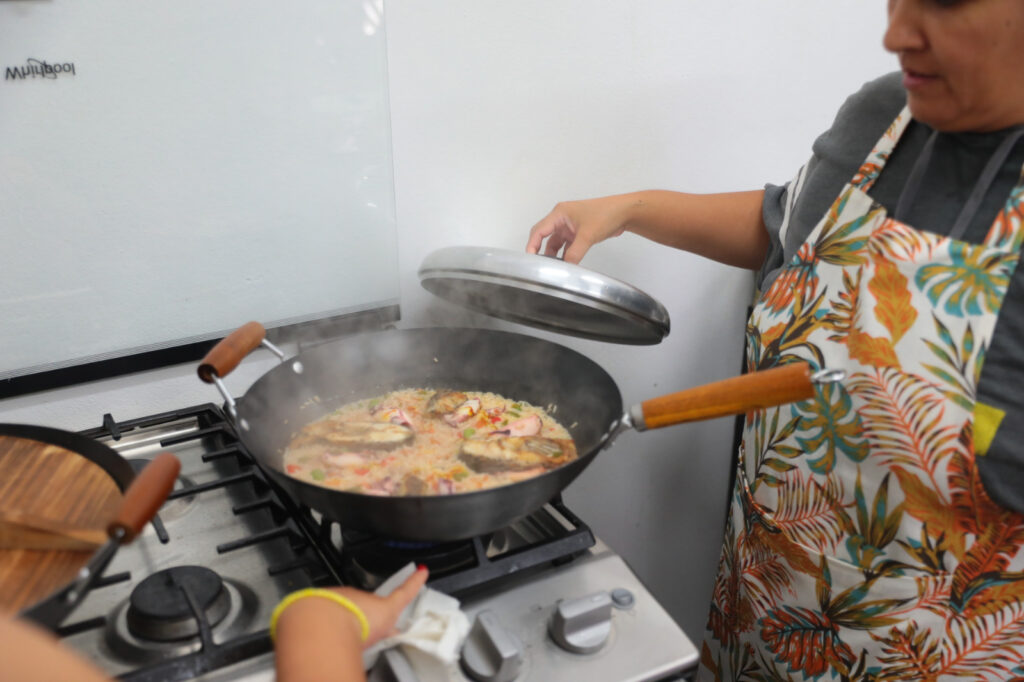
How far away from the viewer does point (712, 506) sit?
7.08 feet

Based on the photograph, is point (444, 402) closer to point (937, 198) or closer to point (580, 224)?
point (580, 224)

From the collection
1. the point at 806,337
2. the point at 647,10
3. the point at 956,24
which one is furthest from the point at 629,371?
the point at 956,24

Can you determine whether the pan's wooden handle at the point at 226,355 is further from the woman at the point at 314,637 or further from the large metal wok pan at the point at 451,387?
the woman at the point at 314,637

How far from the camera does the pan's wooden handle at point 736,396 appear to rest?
92cm

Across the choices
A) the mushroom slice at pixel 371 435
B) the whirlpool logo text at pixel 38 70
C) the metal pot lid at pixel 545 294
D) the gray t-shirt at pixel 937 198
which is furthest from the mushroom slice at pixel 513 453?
the whirlpool logo text at pixel 38 70

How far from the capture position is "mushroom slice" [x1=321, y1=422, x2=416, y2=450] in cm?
126

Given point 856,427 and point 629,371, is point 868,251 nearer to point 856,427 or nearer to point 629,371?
point 856,427

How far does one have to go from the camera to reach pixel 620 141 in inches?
64.1

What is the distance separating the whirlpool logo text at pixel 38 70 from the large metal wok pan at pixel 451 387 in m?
0.45

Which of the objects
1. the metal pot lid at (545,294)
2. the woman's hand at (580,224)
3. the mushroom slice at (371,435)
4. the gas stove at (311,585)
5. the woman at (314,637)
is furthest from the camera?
the woman's hand at (580,224)

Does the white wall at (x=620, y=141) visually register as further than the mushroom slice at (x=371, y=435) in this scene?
Yes

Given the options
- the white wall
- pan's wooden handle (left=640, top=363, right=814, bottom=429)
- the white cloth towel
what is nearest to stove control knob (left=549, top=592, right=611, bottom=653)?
the white cloth towel

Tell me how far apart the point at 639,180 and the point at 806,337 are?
1.96 feet

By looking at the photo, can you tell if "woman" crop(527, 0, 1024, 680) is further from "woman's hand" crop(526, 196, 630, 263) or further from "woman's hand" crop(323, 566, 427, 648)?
"woman's hand" crop(323, 566, 427, 648)
